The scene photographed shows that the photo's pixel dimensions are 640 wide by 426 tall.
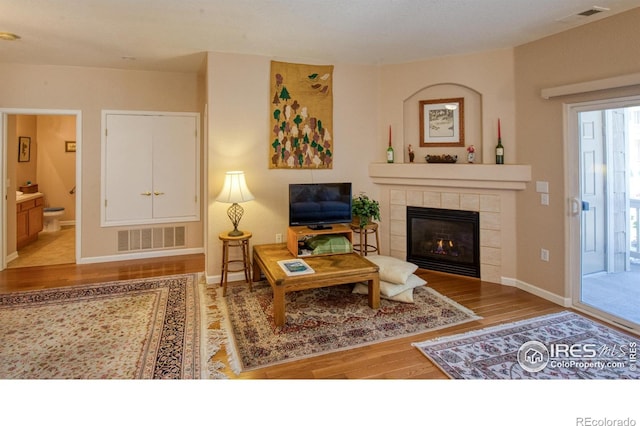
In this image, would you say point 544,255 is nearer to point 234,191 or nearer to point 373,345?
point 373,345

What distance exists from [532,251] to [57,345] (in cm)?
445

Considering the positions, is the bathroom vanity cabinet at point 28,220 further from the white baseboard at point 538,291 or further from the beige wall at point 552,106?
the beige wall at point 552,106

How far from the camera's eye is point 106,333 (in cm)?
278

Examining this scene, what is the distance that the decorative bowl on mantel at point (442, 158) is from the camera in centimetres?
417

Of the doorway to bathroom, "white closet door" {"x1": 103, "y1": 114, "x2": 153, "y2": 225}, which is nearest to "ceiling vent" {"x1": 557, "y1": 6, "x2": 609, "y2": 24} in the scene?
"white closet door" {"x1": 103, "y1": 114, "x2": 153, "y2": 225}

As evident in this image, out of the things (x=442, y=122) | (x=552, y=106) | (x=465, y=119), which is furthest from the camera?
(x=442, y=122)

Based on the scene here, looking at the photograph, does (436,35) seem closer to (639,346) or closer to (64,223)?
(639,346)

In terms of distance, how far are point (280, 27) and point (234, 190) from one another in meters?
1.67

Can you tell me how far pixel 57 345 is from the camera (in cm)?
258

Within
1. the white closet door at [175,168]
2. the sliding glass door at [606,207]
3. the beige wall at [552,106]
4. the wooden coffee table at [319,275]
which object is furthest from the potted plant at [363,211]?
the white closet door at [175,168]

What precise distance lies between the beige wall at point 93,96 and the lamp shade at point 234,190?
1984mm

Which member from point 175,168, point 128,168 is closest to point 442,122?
point 175,168

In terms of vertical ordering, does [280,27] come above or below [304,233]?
above

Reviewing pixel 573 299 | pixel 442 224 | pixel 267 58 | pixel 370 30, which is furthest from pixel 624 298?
pixel 267 58
